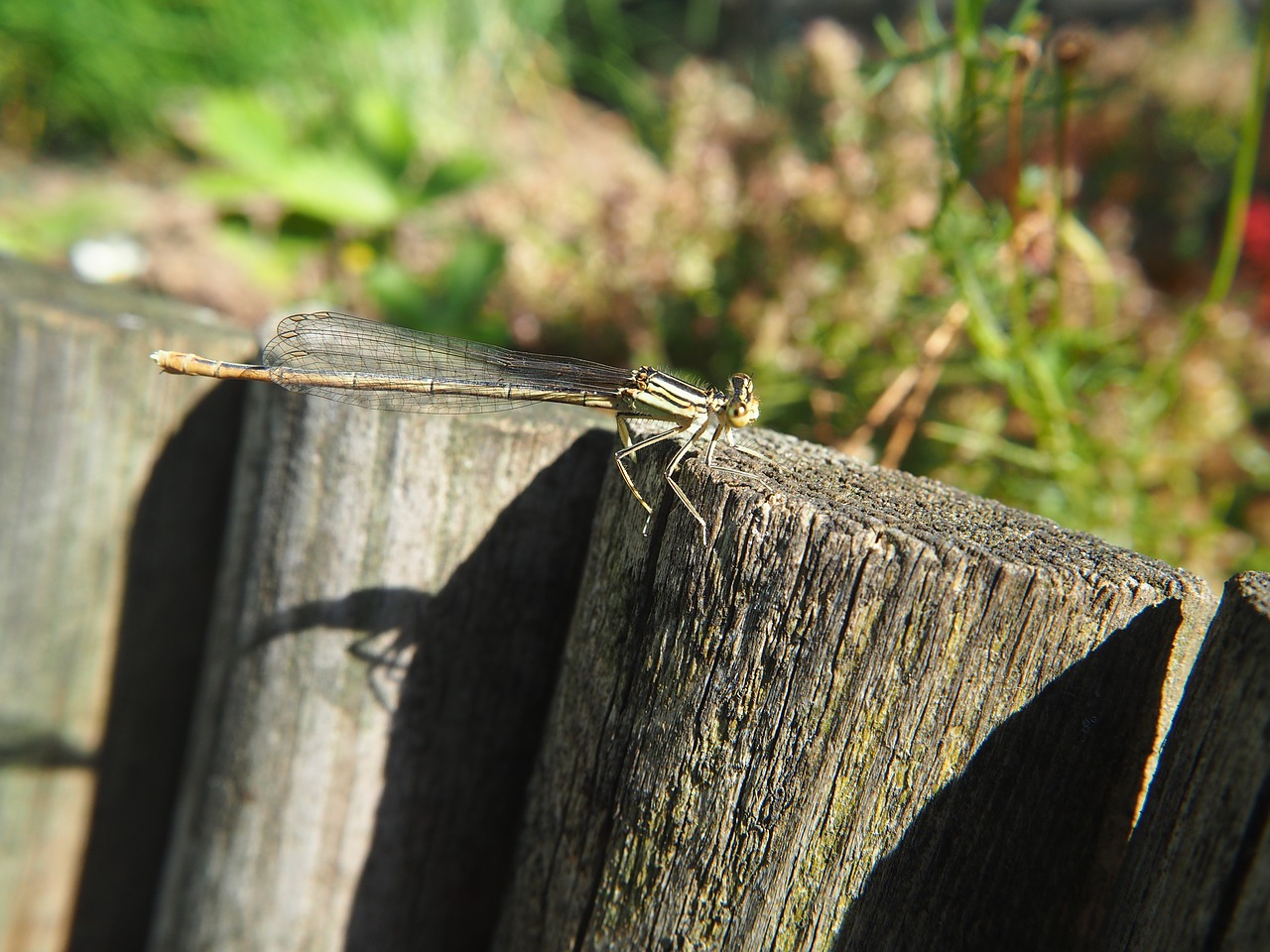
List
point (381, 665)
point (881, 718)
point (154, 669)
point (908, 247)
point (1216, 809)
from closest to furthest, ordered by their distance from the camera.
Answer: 1. point (1216, 809)
2. point (881, 718)
3. point (381, 665)
4. point (154, 669)
5. point (908, 247)

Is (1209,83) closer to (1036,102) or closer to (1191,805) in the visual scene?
(1036,102)

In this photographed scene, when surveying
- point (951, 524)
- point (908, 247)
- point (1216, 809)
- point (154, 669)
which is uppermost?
point (908, 247)

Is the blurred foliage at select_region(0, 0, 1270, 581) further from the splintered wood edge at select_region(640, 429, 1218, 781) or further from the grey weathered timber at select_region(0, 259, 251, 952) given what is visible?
the grey weathered timber at select_region(0, 259, 251, 952)

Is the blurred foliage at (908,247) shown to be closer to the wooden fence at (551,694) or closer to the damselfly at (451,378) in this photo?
the damselfly at (451,378)

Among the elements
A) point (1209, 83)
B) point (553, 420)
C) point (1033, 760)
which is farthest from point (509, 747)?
point (1209, 83)

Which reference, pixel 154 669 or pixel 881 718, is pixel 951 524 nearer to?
pixel 881 718

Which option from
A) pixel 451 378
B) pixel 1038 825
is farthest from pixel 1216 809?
pixel 451 378

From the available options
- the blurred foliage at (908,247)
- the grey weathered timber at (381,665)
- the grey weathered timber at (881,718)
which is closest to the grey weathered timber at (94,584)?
the grey weathered timber at (381,665)
